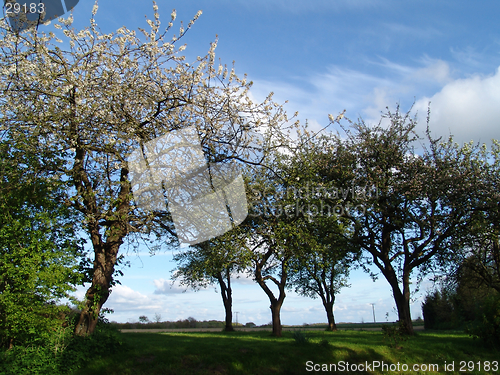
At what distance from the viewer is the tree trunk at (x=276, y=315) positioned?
71.4ft

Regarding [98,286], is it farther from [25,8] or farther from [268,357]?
[25,8]

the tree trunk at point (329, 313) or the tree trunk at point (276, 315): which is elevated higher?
the tree trunk at point (276, 315)

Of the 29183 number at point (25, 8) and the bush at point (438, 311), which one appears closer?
the 29183 number at point (25, 8)

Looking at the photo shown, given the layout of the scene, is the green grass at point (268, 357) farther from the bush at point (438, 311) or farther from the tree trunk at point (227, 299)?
the bush at point (438, 311)

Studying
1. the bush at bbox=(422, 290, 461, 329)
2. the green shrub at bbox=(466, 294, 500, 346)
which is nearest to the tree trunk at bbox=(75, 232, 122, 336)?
the green shrub at bbox=(466, 294, 500, 346)

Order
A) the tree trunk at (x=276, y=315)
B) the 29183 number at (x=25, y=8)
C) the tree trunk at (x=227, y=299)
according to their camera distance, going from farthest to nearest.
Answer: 1. the tree trunk at (x=227, y=299)
2. the tree trunk at (x=276, y=315)
3. the 29183 number at (x=25, y=8)

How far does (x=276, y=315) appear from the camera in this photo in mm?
22266

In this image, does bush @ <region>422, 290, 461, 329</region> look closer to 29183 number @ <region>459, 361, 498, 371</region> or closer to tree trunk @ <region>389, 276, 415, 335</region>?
tree trunk @ <region>389, 276, 415, 335</region>

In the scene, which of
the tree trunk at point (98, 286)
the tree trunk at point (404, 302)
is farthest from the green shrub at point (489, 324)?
the tree trunk at point (98, 286)

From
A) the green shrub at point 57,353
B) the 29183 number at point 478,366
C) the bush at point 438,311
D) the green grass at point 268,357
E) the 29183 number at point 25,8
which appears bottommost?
the bush at point 438,311

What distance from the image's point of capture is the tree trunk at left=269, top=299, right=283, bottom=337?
21761 millimetres

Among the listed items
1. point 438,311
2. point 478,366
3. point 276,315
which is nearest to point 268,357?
point 478,366

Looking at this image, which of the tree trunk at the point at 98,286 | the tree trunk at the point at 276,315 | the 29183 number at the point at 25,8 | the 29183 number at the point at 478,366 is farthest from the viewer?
the tree trunk at the point at 276,315

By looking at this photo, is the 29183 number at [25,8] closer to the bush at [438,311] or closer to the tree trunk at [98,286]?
the tree trunk at [98,286]
